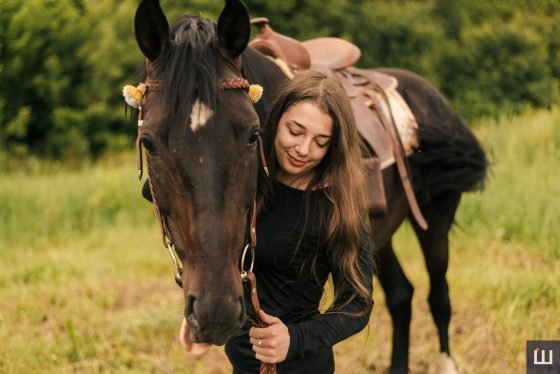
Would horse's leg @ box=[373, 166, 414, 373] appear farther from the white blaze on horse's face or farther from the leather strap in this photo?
the white blaze on horse's face

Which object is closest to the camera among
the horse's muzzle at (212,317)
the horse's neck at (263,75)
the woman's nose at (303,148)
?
the horse's muzzle at (212,317)

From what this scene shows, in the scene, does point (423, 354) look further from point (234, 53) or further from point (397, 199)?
point (234, 53)

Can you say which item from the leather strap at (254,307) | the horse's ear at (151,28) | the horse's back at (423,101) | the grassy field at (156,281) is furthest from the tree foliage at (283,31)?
the horse's ear at (151,28)

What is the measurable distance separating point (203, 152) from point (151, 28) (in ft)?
1.30

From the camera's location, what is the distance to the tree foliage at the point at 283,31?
14.3 metres

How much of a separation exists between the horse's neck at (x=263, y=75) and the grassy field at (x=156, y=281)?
0.86m

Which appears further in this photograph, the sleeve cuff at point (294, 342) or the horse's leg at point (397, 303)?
the horse's leg at point (397, 303)

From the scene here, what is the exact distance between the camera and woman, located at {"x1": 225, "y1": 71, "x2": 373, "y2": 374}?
1750mm

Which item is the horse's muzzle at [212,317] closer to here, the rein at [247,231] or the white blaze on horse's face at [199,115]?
the rein at [247,231]

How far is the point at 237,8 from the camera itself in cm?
157

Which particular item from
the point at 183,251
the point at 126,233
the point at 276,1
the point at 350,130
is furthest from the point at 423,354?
the point at 276,1

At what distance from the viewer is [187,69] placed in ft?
4.95

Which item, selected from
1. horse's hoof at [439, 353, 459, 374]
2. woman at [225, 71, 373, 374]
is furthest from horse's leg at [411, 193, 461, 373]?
woman at [225, 71, 373, 374]

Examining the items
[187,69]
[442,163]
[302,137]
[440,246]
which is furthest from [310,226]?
[440,246]
